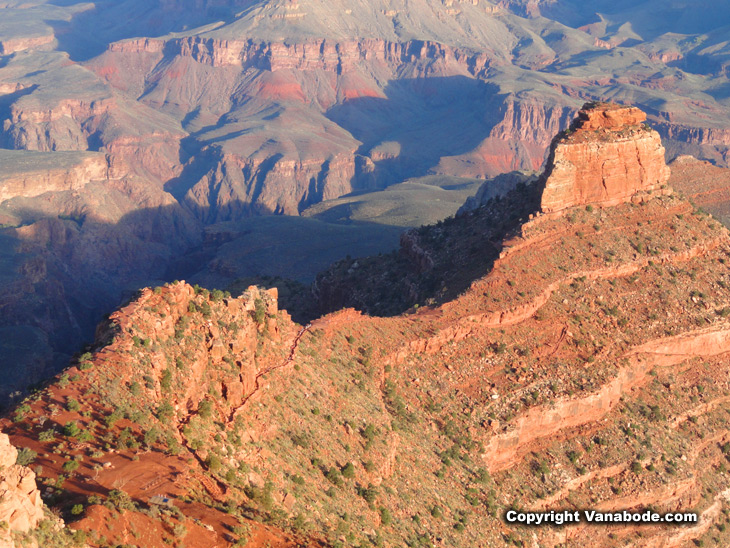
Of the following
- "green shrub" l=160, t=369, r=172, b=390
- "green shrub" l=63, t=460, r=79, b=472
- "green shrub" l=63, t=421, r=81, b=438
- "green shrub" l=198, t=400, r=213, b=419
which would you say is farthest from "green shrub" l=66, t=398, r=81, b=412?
"green shrub" l=198, t=400, r=213, b=419

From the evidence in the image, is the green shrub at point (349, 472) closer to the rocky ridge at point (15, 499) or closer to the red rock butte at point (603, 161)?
the rocky ridge at point (15, 499)

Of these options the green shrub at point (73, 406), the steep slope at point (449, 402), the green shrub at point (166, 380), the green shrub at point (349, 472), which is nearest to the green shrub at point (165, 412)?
the steep slope at point (449, 402)

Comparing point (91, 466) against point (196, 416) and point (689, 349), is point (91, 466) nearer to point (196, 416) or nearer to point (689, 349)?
point (196, 416)

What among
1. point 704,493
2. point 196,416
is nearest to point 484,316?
point 704,493

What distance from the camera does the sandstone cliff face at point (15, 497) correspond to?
61.4 ft

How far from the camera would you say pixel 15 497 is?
1909 centimetres

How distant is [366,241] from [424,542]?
9056cm

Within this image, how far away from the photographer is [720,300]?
5259 centimetres

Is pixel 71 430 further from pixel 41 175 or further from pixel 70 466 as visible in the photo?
pixel 41 175

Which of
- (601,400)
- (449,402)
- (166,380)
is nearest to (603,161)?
(601,400)

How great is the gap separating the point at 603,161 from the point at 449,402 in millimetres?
20662

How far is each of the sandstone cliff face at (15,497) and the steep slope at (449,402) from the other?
184cm

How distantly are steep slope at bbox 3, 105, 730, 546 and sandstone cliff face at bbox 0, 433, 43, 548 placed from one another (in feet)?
6.05

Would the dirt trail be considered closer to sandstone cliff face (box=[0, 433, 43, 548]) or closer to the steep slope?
the steep slope
